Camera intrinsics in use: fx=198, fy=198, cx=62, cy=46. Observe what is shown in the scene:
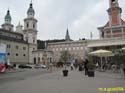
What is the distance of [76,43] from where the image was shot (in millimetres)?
117688

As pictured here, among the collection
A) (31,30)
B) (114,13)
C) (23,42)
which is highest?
(114,13)

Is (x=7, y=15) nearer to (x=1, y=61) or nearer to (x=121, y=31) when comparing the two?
(x=121, y=31)

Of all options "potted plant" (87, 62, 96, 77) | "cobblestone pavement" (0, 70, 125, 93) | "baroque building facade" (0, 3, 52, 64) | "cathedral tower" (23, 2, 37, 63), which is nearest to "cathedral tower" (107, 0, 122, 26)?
"baroque building facade" (0, 3, 52, 64)

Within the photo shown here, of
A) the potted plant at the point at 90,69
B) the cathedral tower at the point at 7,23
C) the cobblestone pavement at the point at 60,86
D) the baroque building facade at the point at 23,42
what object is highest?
the cathedral tower at the point at 7,23

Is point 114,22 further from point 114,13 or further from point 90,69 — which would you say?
point 90,69

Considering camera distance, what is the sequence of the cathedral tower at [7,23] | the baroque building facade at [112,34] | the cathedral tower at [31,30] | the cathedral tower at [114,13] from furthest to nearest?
the cathedral tower at [7,23] < the cathedral tower at [31,30] < the cathedral tower at [114,13] < the baroque building facade at [112,34]

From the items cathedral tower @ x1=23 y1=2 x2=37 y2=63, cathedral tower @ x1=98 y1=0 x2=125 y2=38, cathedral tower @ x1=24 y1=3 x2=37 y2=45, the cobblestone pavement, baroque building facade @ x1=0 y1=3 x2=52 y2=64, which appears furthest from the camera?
cathedral tower @ x1=24 y1=3 x2=37 y2=45

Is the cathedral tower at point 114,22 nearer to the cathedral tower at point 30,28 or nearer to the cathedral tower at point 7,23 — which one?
the cathedral tower at point 30,28

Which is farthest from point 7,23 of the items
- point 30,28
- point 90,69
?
point 90,69

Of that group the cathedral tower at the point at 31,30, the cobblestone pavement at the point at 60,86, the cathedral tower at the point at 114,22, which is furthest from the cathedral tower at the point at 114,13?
the cobblestone pavement at the point at 60,86

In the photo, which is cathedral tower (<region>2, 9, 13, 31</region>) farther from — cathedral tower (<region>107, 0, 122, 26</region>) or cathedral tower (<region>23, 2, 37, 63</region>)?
cathedral tower (<region>107, 0, 122, 26</region>)

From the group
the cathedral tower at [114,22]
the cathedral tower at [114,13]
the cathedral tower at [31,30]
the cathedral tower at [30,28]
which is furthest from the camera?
the cathedral tower at [30,28]

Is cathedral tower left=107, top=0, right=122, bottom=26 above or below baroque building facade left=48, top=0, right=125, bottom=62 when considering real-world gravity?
above

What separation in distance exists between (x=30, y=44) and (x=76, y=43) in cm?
3679
